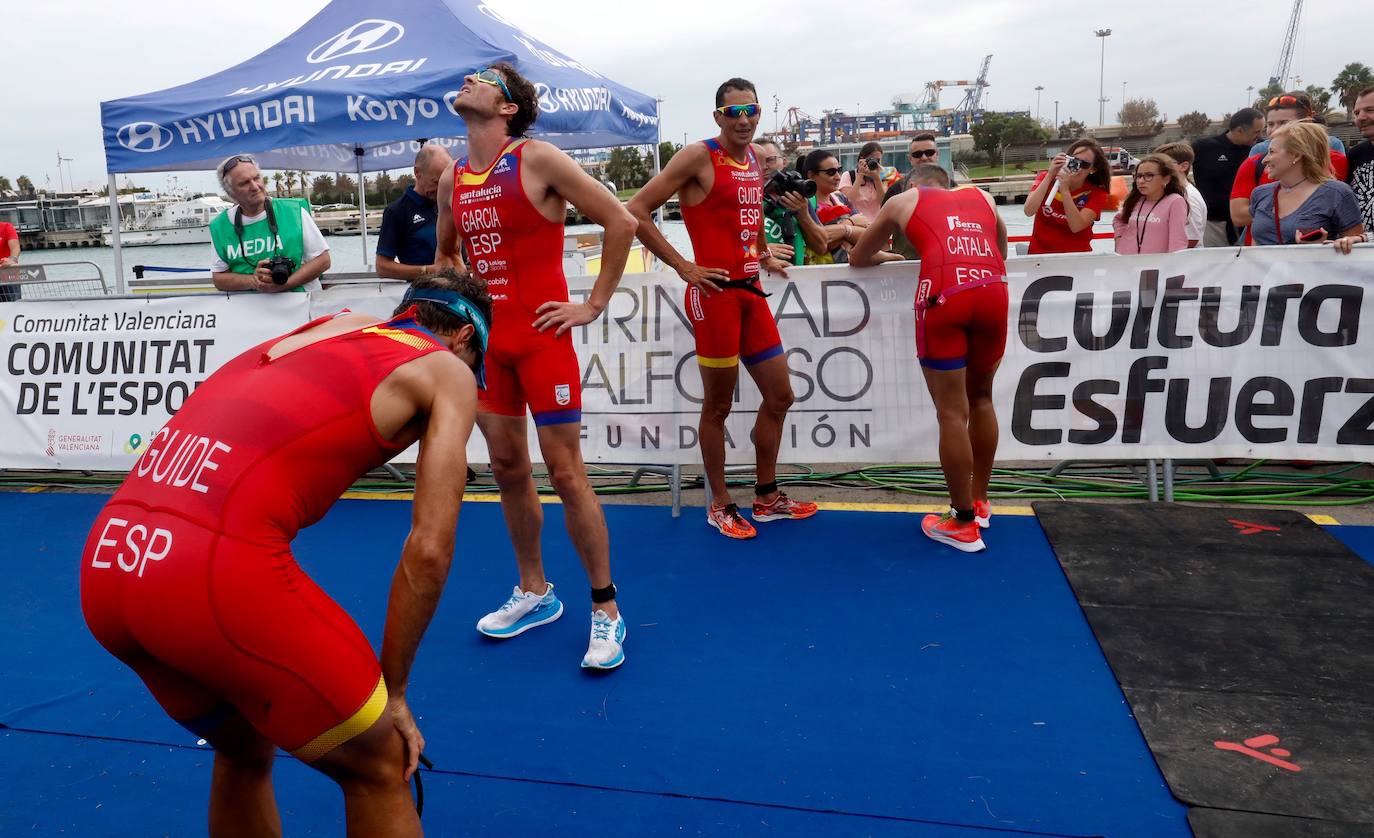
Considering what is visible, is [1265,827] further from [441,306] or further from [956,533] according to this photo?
[441,306]

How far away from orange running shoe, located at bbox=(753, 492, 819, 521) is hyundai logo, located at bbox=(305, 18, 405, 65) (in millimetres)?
5275

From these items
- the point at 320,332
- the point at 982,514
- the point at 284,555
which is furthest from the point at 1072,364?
the point at 284,555

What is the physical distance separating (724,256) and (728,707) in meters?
2.44

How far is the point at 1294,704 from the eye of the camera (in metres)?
3.34

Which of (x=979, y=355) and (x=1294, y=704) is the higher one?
(x=979, y=355)

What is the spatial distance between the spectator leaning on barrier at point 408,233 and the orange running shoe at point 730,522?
259cm

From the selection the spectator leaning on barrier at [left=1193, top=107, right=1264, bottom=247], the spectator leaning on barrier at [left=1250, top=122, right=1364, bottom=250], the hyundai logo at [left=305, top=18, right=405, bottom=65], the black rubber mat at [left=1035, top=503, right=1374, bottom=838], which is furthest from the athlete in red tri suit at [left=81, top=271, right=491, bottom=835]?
the spectator leaning on barrier at [left=1193, top=107, right=1264, bottom=247]

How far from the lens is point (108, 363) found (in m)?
6.74

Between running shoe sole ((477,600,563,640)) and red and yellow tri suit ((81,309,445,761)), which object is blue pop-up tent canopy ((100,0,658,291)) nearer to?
running shoe sole ((477,600,563,640))

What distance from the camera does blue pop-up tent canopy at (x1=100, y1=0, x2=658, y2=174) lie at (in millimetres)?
7430

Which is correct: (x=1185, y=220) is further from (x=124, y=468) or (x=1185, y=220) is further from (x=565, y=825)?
(x=124, y=468)

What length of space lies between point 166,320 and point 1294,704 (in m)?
6.70

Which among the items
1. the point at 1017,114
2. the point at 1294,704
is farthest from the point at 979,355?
the point at 1017,114

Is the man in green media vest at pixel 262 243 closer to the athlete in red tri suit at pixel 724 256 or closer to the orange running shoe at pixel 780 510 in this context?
the athlete in red tri suit at pixel 724 256
